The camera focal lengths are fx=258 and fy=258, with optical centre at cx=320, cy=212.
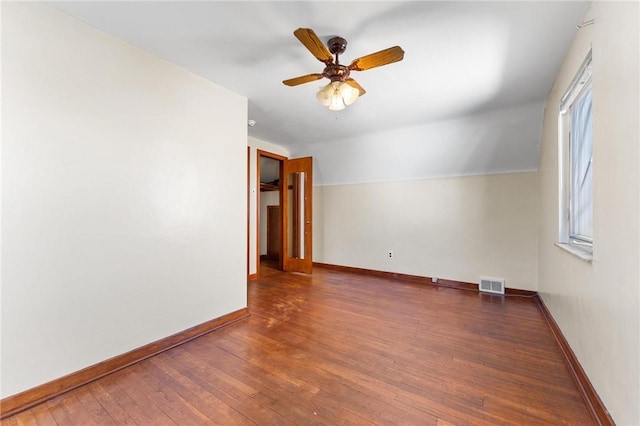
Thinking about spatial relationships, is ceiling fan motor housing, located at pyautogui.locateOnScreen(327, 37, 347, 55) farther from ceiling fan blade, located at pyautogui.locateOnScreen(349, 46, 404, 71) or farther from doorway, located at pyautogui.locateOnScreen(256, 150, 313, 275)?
doorway, located at pyautogui.locateOnScreen(256, 150, 313, 275)

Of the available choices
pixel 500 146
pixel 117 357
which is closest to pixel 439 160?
pixel 500 146

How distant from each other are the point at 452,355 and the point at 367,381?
0.81 metres

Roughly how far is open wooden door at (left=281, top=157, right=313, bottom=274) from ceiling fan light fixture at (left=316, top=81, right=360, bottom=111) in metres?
2.69

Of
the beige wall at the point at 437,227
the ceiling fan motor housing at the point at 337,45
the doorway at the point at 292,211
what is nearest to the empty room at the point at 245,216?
the ceiling fan motor housing at the point at 337,45

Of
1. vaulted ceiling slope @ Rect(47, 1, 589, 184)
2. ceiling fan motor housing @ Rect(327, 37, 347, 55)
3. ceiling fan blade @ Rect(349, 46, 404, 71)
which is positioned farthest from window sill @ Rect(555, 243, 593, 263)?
ceiling fan motor housing @ Rect(327, 37, 347, 55)

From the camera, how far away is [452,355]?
207 centimetres

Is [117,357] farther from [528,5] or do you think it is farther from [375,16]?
[528,5]

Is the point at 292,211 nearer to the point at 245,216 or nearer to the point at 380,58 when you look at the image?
the point at 245,216

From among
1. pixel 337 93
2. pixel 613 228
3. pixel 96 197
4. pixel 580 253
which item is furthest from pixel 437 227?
pixel 96 197

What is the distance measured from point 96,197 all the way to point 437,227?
427 cm

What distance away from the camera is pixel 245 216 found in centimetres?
296

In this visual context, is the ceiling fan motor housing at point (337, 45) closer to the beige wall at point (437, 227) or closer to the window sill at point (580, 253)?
the window sill at point (580, 253)

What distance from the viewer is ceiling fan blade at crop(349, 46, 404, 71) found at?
166 cm

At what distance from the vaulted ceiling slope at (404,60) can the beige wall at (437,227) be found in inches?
15.3
